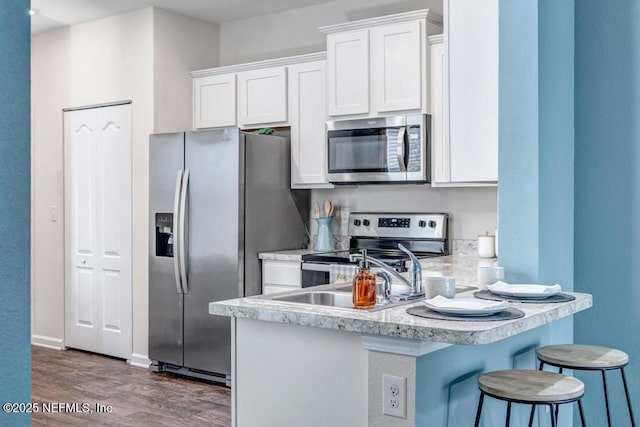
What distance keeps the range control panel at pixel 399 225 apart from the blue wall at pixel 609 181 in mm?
1340

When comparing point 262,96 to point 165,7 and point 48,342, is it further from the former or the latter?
point 48,342

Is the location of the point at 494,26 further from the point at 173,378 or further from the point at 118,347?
the point at 118,347

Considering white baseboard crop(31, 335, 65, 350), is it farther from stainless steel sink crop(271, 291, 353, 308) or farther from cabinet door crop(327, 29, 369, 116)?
stainless steel sink crop(271, 291, 353, 308)

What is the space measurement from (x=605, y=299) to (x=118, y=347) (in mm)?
3648

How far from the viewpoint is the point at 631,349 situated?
296 cm

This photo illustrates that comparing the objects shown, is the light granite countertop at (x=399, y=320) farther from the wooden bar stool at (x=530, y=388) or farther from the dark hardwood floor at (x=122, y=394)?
the dark hardwood floor at (x=122, y=394)

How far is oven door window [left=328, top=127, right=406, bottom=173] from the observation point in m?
4.13

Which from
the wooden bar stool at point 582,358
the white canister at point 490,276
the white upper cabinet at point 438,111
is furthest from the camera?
the white upper cabinet at point 438,111

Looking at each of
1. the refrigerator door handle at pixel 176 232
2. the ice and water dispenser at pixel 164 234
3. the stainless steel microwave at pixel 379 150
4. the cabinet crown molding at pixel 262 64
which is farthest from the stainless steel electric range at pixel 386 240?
the cabinet crown molding at pixel 262 64

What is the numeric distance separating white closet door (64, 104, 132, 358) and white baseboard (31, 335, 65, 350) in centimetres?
7

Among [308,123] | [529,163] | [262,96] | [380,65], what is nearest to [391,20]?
[380,65]

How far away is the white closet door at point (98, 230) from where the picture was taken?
5172mm

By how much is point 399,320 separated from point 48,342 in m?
4.70

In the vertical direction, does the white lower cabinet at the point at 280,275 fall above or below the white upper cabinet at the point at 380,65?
below
